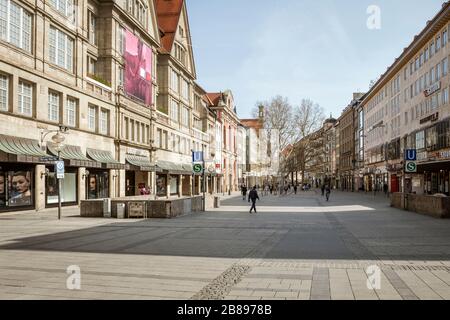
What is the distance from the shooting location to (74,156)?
109ft

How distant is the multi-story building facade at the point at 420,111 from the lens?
45656 millimetres

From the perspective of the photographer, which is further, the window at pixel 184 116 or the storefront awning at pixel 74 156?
the window at pixel 184 116

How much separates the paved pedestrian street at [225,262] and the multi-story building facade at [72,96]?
980cm

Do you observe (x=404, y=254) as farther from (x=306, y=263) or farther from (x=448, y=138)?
(x=448, y=138)

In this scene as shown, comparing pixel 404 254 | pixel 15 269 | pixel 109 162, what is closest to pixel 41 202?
pixel 109 162

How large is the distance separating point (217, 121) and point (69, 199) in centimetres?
5650

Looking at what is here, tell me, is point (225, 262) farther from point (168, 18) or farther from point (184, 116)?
point (184, 116)

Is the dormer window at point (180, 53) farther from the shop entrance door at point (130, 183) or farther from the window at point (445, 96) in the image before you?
the window at point (445, 96)

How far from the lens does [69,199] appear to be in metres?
34.2

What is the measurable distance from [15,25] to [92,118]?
36.4 feet

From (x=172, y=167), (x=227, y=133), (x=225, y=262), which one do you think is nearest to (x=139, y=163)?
(x=172, y=167)

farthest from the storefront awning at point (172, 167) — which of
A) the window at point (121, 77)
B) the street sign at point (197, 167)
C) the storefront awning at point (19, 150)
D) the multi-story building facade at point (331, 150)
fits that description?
the multi-story building facade at point (331, 150)

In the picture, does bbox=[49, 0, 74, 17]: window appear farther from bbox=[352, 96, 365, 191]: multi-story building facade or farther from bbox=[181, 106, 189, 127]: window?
bbox=[352, 96, 365, 191]: multi-story building facade
